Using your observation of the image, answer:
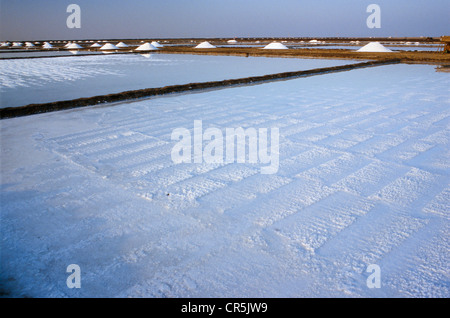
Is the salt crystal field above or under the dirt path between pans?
under

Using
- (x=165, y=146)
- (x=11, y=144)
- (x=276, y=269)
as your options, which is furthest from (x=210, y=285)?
(x=11, y=144)

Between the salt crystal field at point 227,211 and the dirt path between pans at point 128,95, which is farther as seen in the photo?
the dirt path between pans at point 128,95

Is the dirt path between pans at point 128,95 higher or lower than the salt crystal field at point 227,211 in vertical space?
higher

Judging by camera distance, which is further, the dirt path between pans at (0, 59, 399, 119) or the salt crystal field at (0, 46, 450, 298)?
the dirt path between pans at (0, 59, 399, 119)

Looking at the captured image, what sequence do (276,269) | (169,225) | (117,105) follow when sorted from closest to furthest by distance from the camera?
(276,269) → (169,225) → (117,105)

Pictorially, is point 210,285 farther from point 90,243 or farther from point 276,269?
point 90,243

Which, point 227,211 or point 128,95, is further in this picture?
point 128,95
